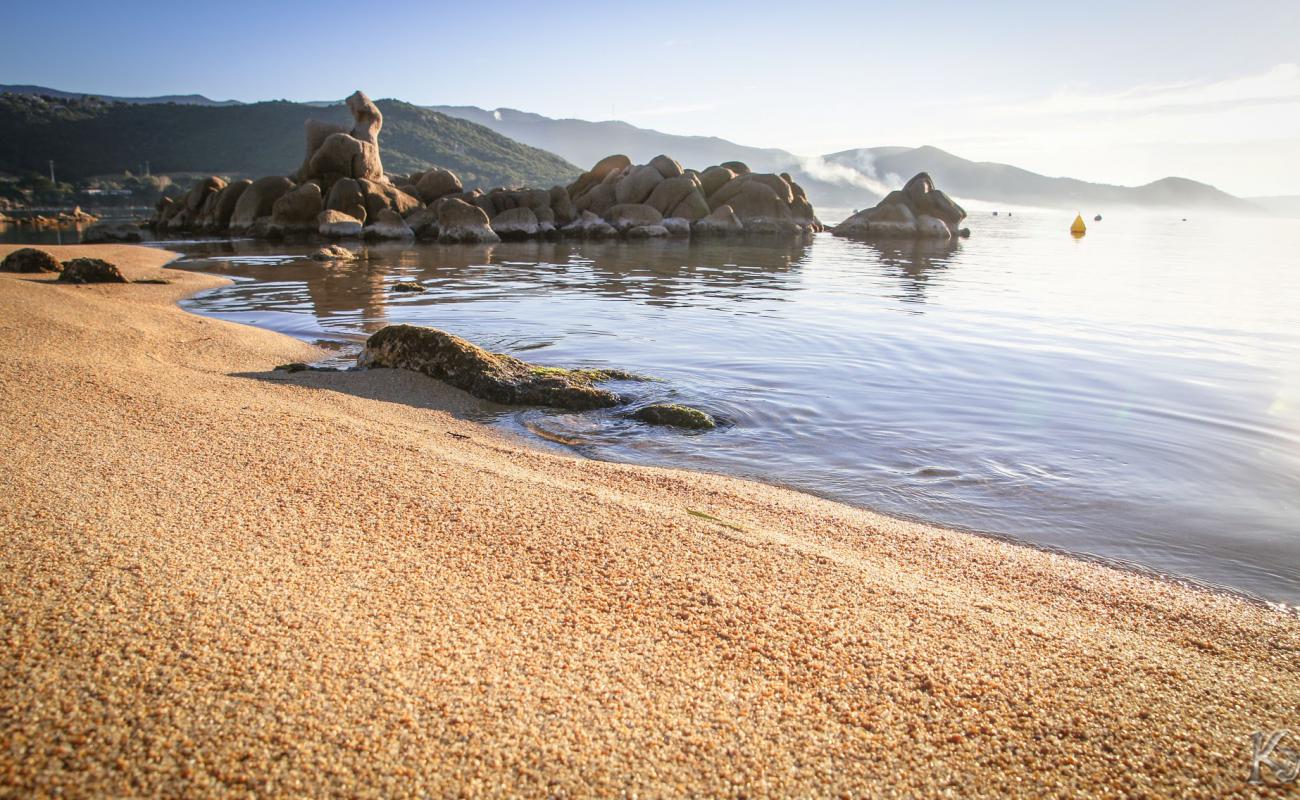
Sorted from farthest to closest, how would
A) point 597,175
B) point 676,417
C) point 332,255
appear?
point 597,175 < point 332,255 < point 676,417

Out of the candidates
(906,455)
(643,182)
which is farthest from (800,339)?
(643,182)

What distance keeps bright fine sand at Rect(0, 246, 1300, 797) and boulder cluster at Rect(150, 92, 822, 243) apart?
3542cm

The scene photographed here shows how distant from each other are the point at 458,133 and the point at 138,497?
133 m

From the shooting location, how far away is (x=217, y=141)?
350 ft

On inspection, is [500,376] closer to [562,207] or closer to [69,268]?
[69,268]

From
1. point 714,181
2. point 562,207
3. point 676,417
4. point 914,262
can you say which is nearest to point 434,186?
point 562,207

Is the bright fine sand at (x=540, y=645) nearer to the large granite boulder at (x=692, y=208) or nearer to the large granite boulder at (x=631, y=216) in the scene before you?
the large granite boulder at (x=631, y=216)

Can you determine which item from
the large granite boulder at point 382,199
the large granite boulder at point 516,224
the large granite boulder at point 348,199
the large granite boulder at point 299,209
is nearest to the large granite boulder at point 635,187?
the large granite boulder at point 516,224

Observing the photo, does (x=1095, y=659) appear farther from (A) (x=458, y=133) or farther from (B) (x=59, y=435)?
(A) (x=458, y=133)

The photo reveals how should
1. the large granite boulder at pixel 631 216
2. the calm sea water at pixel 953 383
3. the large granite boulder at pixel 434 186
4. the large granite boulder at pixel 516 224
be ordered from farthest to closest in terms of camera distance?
the large granite boulder at pixel 631 216 < the large granite boulder at pixel 434 186 < the large granite boulder at pixel 516 224 < the calm sea water at pixel 953 383

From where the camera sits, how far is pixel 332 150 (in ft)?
→ 134

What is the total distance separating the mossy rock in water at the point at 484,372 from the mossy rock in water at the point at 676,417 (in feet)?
1.76

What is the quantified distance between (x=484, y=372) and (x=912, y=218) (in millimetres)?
50102

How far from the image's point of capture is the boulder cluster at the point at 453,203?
3772 cm
